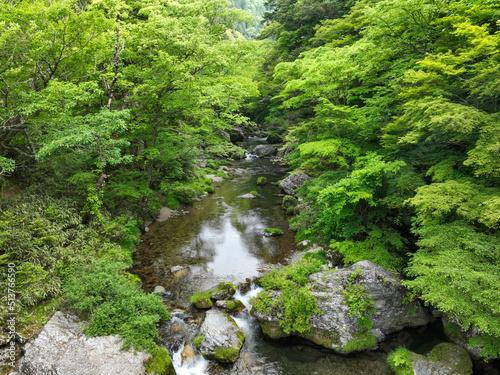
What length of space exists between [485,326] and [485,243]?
193 centimetres

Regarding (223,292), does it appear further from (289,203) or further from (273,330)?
(289,203)

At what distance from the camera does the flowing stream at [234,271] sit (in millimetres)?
7277

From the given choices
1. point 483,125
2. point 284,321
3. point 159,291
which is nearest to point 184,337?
point 159,291

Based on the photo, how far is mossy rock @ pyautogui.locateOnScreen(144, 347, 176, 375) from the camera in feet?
21.6

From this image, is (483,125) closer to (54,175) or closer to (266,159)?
(54,175)

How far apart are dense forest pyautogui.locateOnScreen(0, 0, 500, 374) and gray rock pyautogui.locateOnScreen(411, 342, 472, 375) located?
1094 millimetres

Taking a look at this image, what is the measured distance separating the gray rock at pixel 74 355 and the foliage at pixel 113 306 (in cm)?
23

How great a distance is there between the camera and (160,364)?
6750mm

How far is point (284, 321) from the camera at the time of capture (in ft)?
26.3

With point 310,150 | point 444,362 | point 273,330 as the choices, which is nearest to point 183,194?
point 310,150

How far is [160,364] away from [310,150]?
9768 millimetres

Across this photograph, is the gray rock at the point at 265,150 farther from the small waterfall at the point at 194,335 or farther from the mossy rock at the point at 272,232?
the small waterfall at the point at 194,335

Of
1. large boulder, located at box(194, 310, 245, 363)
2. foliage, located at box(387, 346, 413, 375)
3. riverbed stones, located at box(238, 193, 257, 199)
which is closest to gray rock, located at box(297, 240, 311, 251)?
large boulder, located at box(194, 310, 245, 363)

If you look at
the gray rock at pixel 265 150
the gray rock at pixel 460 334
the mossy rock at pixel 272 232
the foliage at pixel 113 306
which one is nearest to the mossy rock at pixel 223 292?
the foliage at pixel 113 306
